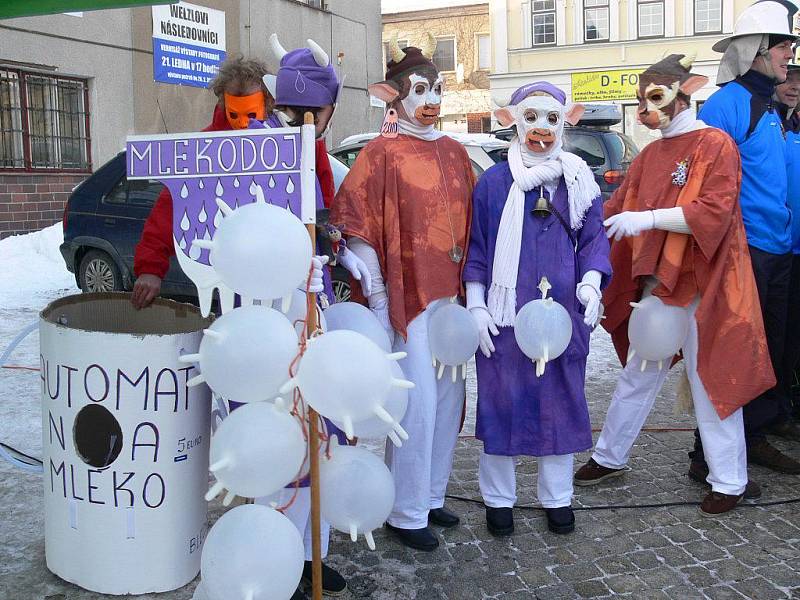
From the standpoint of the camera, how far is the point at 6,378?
574 centimetres

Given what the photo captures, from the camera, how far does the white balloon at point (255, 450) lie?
228 centimetres

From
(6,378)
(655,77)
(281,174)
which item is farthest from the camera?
(6,378)

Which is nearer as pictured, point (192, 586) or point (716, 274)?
point (192, 586)

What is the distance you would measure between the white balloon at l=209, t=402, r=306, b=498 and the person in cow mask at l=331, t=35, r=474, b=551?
3.52 ft

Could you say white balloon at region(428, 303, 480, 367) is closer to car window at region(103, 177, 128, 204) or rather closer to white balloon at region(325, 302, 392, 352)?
white balloon at region(325, 302, 392, 352)

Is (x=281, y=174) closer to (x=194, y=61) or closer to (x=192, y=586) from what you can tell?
(x=192, y=586)

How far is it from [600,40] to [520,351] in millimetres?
24289

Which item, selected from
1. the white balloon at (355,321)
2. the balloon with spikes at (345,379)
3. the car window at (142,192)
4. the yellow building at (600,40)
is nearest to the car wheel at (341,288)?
the car window at (142,192)

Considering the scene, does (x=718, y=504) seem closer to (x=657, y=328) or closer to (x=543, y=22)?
(x=657, y=328)

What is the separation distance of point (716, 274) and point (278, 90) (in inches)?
78.7

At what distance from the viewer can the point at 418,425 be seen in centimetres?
342

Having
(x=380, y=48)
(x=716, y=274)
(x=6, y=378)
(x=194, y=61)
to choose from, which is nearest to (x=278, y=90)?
(x=716, y=274)

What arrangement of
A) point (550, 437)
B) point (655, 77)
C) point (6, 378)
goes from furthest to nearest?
1. point (6, 378)
2. point (655, 77)
3. point (550, 437)

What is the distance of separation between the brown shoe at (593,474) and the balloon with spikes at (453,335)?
1.15 metres
